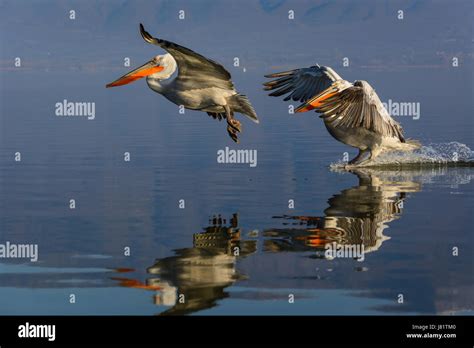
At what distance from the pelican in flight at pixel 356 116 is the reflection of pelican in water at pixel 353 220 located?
1117mm

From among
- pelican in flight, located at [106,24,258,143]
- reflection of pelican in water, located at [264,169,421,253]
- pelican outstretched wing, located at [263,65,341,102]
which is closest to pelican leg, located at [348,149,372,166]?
pelican outstretched wing, located at [263,65,341,102]

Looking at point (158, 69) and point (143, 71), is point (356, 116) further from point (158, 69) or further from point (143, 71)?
point (143, 71)

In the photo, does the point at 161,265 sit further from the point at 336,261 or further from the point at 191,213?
the point at 191,213

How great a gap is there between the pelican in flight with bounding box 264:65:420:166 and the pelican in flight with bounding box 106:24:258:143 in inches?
48.9

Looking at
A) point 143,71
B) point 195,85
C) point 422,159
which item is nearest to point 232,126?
point 195,85

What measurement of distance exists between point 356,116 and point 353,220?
4.76 m

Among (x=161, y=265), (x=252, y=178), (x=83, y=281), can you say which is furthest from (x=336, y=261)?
(x=252, y=178)

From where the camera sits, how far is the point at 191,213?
1823 centimetres

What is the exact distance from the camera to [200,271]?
558 inches

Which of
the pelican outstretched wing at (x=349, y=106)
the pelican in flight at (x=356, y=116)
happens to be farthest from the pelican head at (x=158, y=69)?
the pelican outstretched wing at (x=349, y=106)

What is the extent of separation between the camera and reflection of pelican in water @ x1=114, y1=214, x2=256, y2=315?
1300cm

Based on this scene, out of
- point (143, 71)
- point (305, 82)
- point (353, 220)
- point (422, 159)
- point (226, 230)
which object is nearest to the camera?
point (226, 230)

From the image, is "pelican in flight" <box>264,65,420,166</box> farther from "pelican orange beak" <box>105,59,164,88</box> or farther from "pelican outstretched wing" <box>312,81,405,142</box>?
"pelican orange beak" <box>105,59,164,88</box>

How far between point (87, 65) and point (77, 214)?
6614 inches
